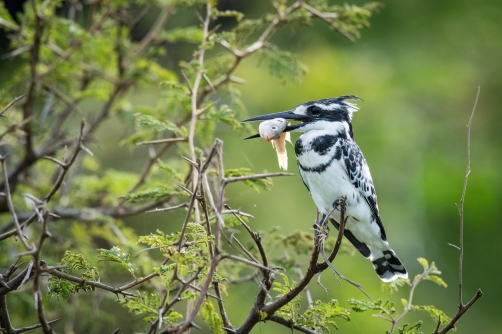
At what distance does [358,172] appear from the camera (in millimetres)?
2631

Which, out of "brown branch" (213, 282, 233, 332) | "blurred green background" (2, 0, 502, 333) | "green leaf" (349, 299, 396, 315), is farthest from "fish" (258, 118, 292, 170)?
"blurred green background" (2, 0, 502, 333)

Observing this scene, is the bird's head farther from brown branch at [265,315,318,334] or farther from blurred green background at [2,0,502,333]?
blurred green background at [2,0,502,333]

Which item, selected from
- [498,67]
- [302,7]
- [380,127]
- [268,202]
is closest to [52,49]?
[302,7]

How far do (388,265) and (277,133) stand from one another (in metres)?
1.00

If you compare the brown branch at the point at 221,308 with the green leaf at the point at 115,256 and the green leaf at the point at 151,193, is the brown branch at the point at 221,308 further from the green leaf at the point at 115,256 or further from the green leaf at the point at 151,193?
the green leaf at the point at 151,193

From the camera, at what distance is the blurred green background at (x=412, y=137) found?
4992 millimetres

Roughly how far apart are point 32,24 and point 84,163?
846 mm

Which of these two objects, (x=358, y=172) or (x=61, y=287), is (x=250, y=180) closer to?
(x=358, y=172)

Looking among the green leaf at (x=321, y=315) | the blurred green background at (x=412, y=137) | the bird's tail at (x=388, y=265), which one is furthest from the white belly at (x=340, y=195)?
the blurred green background at (x=412, y=137)

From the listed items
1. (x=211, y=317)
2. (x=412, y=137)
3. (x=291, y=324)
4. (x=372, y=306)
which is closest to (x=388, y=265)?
(x=372, y=306)

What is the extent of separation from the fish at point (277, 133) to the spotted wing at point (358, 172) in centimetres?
31

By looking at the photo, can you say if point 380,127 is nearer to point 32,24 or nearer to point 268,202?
point 268,202

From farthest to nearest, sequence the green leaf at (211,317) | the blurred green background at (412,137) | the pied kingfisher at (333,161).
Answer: the blurred green background at (412,137) < the pied kingfisher at (333,161) < the green leaf at (211,317)

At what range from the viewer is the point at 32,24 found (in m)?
3.21
